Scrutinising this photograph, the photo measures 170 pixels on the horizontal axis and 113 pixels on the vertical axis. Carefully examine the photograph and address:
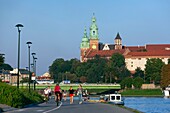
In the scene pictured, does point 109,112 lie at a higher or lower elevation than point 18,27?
lower

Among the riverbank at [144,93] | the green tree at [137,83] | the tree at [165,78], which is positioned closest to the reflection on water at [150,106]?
the riverbank at [144,93]

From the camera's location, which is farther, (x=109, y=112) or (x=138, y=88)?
(x=138, y=88)

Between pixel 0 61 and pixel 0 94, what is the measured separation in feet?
124

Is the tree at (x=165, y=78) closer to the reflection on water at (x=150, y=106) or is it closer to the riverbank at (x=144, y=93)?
the riverbank at (x=144, y=93)

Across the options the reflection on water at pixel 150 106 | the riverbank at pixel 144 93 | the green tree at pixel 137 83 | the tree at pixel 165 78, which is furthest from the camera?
the green tree at pixel 137 83

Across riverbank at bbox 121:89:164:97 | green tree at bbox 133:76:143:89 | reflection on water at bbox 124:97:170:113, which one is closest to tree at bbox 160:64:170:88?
riverbank at bbox 121:89:164:97

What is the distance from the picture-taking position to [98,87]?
170 m

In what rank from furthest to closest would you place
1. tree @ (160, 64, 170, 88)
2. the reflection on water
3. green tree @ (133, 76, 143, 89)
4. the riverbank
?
green tree @ (133, 76, 143, 89), tree @ (160, 64, 170, 88), the riverbank, the reflection on water

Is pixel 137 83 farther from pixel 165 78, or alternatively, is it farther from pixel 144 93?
pixel 144 93

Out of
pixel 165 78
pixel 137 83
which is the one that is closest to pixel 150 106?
pixel 165 78

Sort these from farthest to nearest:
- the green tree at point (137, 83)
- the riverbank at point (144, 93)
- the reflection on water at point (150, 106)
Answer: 1. the green tree at point (137, 83)
2. the riverbank at point (144, 93)
3. the reflection on water at point (150, 106)

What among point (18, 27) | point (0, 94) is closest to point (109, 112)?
point (0, 94)

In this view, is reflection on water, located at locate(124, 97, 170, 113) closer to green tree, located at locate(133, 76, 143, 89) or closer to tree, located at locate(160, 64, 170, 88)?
tree, located at locate(160, 64, 170, 88)

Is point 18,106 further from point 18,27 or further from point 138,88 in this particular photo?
point 138,88
